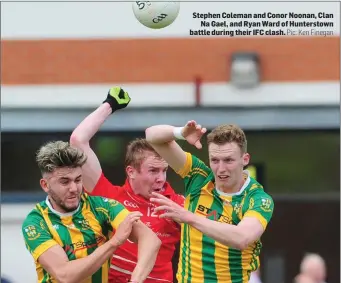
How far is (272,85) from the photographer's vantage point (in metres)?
12.2

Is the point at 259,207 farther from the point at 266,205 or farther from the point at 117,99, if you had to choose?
the point at 117,99

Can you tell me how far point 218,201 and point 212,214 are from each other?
9 centimetres

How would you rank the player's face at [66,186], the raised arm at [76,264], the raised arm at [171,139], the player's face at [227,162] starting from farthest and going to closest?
the raised arm at [171,139]
the player's face at [227,162]
the player's face at [66,186]
the raised arm at [76,264]

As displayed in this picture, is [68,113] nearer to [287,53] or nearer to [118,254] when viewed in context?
[287,53]

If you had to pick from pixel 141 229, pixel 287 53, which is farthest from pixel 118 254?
pixel 287 53

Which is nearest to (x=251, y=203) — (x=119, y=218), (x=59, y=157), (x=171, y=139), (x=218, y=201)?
(x=218, y=201)

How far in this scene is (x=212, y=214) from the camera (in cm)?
622

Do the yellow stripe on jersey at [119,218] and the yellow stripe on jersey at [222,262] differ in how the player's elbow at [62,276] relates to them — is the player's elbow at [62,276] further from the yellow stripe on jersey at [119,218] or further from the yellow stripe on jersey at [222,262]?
the yellow stripe on jersey at [222,262]

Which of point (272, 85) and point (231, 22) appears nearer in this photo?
point (231, 22)

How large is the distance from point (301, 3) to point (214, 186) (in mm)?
5690

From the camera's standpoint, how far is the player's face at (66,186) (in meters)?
5.79

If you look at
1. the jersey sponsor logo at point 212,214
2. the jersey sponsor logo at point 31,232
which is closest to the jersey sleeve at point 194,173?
the jersey sponsor logo at point 212,214

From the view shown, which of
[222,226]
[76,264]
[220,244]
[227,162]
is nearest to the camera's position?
[76,264]

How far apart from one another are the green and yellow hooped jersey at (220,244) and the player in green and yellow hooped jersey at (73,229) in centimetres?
45
